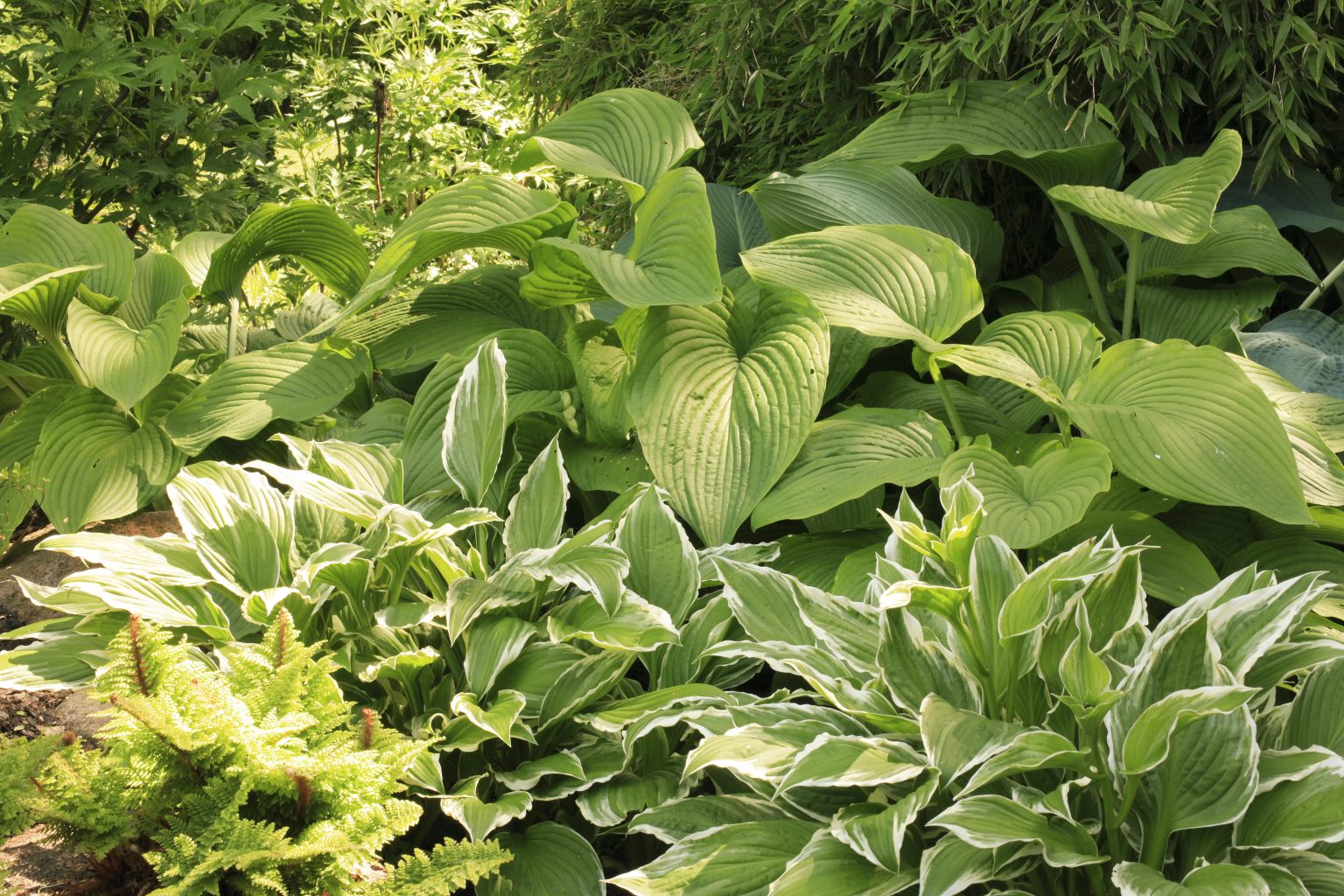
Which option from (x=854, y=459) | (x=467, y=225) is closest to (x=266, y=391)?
(x=467, y=225)

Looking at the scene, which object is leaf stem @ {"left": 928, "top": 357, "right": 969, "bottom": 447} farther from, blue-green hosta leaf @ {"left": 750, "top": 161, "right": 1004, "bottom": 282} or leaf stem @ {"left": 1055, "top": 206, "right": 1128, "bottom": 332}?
leaf stem @ {"left": 1055, "top": 206, "right": 1128, "bottom": 332}

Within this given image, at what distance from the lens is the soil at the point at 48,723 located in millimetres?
1467

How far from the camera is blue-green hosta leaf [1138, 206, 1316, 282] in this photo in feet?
7.61

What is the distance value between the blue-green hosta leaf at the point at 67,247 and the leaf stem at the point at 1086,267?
6.91 feet

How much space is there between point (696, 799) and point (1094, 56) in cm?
172

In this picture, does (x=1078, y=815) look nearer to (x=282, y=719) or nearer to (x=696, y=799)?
(x=696, y=799)

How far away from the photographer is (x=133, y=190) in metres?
3.26

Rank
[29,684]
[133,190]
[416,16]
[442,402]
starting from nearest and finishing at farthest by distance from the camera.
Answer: [29,684], [442,402], [133,190], [416,16]

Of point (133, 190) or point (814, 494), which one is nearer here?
point (814, 494)

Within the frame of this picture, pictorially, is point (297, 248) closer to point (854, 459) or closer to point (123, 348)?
point (123, 348)

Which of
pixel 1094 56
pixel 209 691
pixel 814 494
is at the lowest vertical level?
pixel 814 494

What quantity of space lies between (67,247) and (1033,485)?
2226 millimetres

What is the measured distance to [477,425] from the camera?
2039 mm

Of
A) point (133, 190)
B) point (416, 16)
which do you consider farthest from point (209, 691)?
point (416, 16)
